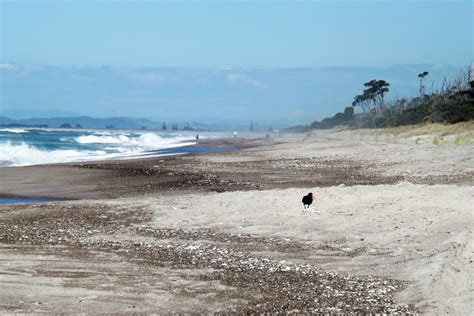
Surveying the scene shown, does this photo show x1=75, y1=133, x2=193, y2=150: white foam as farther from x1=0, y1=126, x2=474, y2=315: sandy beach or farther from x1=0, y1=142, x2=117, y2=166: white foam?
x1=0, y1=126, x2=474, y2=315: sandy beach

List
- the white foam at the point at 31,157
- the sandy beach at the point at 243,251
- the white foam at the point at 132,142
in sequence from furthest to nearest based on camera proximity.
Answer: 1. the white foam at the point at 132,142
2. the white foam at the point at 31,157
3. the sandy beach at the point at 243,251

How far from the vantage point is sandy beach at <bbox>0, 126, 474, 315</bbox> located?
380 inches

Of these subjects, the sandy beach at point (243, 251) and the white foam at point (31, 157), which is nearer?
the sandy beach at point (243, 251)

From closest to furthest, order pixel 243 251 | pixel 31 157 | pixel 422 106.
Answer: pixel 243 251
pixel 31 157
pixel 422 106

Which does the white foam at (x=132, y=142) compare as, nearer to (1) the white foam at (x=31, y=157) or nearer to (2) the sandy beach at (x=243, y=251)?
(1) the white foam at (x=31, y=157)

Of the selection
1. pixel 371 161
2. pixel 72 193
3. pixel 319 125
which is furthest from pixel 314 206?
pixel 319 125

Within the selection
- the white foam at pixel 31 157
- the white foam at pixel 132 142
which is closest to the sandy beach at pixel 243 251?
the white foam at pixel 31 157

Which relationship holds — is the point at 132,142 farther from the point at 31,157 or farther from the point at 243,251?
the point at 243,251

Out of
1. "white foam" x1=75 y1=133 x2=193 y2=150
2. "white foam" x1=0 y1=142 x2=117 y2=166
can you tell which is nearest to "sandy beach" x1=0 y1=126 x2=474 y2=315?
"white foam" x1=0 y1=142 x2=117 y2=166

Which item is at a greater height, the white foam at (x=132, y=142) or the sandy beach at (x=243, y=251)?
the white foam at (x=132, y=142)

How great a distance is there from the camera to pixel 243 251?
13125mm

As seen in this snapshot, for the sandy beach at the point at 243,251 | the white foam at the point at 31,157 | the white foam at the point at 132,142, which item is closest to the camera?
the sandy beach at the point at 243,251

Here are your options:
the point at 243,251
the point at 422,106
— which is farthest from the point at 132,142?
the point at 243,251

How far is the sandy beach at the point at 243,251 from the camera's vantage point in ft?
31.6
